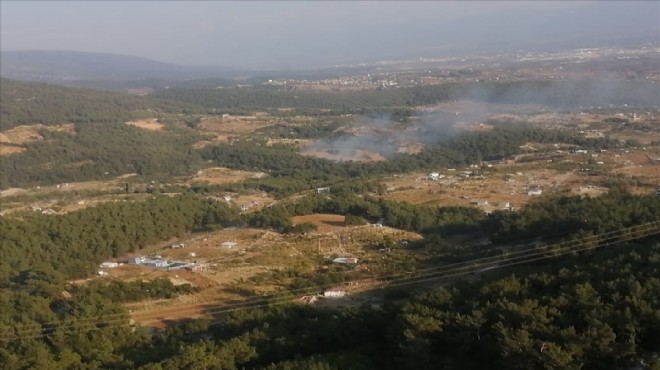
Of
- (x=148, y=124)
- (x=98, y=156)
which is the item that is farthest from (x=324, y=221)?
(x=148, y=124)

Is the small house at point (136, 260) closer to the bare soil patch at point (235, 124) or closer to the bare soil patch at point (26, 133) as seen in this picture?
the bare soil patch at point (26, 133)

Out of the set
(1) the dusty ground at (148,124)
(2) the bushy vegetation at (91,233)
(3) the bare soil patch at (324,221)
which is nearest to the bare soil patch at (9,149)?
(1) the dusty ground at (148,124)

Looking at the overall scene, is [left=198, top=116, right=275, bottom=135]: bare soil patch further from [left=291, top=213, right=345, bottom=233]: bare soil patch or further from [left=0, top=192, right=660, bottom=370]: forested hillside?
[left=0, top=192, right=660, bottom=370]: forested hillside

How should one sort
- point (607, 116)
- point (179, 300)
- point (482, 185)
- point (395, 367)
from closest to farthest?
point (395, 367) < point (179, 300) < point (482, 185) < point (607, 116)

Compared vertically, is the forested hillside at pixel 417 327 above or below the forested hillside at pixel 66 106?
below

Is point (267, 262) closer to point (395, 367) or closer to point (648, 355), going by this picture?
point (395, 367)

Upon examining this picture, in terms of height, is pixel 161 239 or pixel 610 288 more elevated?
pixel 610 288

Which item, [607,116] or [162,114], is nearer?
[607,116]

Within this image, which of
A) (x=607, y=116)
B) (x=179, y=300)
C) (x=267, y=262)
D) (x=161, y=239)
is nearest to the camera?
(x=179, y=300)

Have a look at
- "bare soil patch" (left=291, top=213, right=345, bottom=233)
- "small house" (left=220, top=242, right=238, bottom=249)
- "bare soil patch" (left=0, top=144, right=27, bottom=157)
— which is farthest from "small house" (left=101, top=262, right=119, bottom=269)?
"bare soil patch" (left=0, top=144, right=27, bottom=157)

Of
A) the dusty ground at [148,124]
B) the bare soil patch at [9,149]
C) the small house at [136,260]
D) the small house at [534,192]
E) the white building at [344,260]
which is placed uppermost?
the dusty ground at [148,124]

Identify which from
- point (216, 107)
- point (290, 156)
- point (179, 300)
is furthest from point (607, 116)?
point (216, 107)
